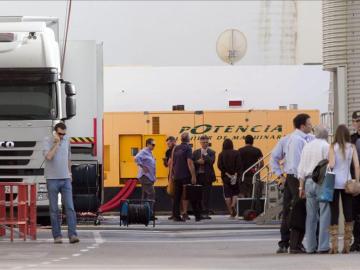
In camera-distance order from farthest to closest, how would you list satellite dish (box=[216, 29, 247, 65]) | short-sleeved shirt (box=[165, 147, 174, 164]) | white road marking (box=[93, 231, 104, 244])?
satellite dish (box=[216, 29, 247, 65]) < short-sleeved shirt (box=[165, 147, 174, 164]) < white road marking (box=[93, 231, 104, 244])

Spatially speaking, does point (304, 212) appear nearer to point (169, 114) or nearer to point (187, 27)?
point (169, 114)

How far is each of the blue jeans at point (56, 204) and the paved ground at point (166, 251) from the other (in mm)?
280

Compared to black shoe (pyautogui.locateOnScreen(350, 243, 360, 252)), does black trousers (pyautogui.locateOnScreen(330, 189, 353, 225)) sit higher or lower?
higher

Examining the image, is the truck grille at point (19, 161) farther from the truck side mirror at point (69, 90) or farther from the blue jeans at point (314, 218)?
the blue jeans at point (314, 218)

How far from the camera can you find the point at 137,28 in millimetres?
43156

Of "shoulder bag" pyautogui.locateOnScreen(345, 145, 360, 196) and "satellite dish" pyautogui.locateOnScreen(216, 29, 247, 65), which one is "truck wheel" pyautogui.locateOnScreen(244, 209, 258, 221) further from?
"shoulder bag" pyautogui.locateOnScreen(345, 145, 360, 196)

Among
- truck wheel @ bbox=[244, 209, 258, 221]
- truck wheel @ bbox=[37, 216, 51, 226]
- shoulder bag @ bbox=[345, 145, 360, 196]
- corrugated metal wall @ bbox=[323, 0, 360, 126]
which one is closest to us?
shoulder bag @ bbox=[345, 145, 360, 196]

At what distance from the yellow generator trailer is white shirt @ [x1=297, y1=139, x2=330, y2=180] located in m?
15.6

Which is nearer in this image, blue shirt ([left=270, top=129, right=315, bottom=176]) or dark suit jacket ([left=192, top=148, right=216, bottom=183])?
blue shirt ([left=270, top=129, right=315, bottom=176])

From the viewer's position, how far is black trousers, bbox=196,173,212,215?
3241 centimetres

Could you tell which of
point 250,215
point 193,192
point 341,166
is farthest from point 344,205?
point 193,192

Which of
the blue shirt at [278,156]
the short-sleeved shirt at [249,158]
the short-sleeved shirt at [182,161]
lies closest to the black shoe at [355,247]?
the blue shirt at [278,156]

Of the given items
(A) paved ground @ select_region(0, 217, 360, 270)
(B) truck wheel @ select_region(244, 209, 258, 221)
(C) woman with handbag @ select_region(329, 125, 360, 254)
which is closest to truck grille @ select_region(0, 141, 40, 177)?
(A) paved ground @ select_region(0, 217, 360, 270)

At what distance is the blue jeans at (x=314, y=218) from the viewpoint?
20484 millimetres
